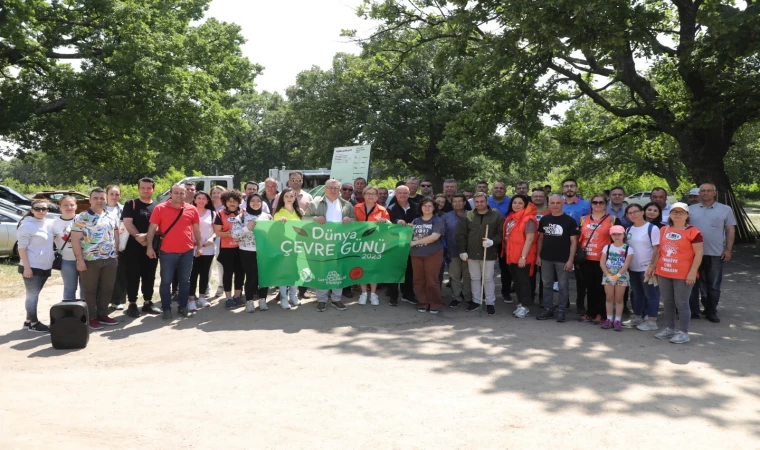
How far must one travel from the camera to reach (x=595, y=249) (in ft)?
25.9

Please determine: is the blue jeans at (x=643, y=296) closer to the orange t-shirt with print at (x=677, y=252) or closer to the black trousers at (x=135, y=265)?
the orange t-shirt with print at (x=677, y=252)

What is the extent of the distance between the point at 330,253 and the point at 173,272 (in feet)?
7.63

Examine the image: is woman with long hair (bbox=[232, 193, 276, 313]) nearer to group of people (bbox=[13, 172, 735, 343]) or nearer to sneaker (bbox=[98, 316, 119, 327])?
group of people (bbox=[13, 172, 735, 343])

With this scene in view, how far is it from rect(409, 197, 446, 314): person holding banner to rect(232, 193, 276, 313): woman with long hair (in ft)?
7.76

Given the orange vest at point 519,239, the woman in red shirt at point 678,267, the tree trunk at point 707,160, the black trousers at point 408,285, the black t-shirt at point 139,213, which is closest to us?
the woman in red shirt at point 678,267

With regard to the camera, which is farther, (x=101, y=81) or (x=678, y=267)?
(x=101, y=81)

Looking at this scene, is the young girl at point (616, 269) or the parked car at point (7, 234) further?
the parked car at point (7, 234)

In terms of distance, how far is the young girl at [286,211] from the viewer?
28.4 ft

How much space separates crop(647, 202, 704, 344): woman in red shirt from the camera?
6859mm

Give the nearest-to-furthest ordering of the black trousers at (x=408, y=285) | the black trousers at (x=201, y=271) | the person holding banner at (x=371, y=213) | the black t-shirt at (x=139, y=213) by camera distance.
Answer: the black t-shirt at (x=139, y=213), the black trousers at (x=201, y=271), the person holding banner at (x=371, y=213), the black trousers at (x=408, y=285)

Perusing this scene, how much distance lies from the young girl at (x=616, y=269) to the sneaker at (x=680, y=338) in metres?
0.75

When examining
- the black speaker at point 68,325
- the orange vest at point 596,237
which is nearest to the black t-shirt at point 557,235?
the orange vest at point 596,237

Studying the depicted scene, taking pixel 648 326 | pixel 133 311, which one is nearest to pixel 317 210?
pixel 133 311

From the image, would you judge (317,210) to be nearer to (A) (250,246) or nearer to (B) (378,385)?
(A) (250,246)
